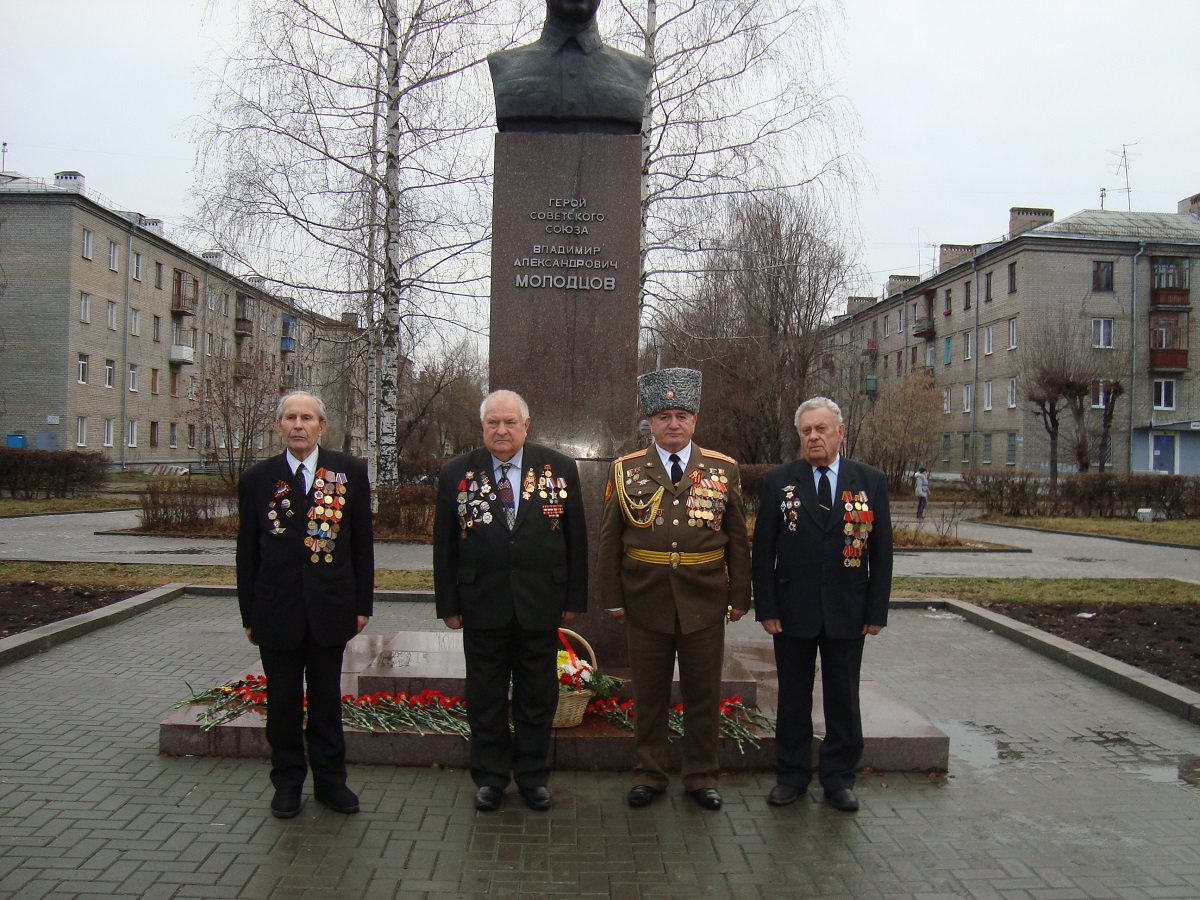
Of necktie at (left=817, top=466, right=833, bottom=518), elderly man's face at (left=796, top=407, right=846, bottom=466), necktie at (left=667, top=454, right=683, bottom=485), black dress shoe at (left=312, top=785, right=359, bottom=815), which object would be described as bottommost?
black dress shoe at (left=312, top=785, right=359, bottom=815)

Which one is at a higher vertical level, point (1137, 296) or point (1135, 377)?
point (1137, 296)

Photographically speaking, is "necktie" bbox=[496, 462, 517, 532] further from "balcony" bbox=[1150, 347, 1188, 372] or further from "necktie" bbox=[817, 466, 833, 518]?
"balcony" bbox=[1150, 347, 1188, 372]

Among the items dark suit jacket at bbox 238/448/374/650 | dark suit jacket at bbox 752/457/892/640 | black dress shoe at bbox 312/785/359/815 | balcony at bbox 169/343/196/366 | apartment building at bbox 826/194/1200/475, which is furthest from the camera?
balcony at bbox 169/343/196/366

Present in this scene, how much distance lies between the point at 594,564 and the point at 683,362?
1717 cm

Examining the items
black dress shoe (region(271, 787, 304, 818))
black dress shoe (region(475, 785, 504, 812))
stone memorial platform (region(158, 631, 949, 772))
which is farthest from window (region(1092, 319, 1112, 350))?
black dress shoe (region(271, 787, 304, 818))

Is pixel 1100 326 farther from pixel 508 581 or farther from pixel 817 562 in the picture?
pixel 508 581

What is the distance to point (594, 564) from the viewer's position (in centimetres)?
557

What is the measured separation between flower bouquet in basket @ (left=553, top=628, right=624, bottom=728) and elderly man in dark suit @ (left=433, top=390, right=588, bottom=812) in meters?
0.46

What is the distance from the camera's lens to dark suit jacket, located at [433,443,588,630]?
13.4 ft

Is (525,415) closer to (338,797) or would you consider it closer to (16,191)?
(338,797)

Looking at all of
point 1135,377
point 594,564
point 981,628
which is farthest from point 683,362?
point 1135,377

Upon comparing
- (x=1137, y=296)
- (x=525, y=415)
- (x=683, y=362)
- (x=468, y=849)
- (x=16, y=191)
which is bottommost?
(x=468, y=849)

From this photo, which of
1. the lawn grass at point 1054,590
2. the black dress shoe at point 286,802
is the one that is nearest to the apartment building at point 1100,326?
the lawn grass at point 1054,590

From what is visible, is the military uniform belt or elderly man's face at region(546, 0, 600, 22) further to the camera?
elderly man's face at region(546, 0, 600, 22)
